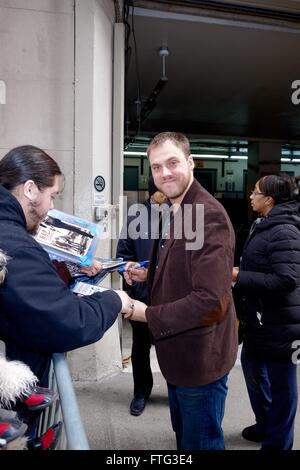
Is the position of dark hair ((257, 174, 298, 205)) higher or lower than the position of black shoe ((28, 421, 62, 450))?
higher

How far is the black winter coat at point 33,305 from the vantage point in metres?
1.05

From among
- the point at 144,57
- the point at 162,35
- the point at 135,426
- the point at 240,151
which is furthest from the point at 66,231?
the point at 240,151

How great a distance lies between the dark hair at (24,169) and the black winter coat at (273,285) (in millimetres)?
1290

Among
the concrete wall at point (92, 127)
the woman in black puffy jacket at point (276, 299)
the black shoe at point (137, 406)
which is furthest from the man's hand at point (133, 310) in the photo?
the concrete wall at point (92, 127)

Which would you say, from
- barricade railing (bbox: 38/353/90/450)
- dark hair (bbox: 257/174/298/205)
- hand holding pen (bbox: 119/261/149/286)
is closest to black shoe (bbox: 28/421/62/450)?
barricade railing (bbox: 38/353/90/450)

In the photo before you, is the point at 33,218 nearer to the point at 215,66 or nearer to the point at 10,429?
the point at 10,429

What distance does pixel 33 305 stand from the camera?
104 centimetres

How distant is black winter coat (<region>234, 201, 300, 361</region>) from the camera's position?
1.99 meters

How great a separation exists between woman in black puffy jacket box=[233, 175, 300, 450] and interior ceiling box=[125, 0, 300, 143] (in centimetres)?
267

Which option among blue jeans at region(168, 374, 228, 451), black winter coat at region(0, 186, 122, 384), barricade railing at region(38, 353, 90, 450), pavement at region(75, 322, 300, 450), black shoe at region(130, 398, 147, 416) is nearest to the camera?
barricade railing at region(38, 353, 90, 450)

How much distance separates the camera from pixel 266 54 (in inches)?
208

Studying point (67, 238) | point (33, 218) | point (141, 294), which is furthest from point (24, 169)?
point (141, 294)

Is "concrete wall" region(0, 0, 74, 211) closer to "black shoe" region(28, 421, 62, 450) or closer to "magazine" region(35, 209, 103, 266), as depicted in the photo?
"magazine" region(35, 209, 103, 266)

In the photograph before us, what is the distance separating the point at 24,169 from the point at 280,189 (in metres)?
1.51
